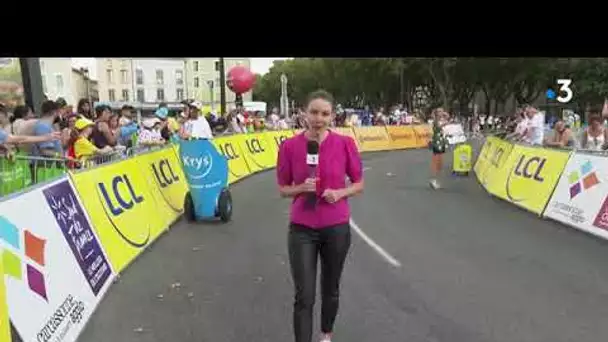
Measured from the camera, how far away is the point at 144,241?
920cm

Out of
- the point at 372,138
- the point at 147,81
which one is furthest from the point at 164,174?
the point at 147,81

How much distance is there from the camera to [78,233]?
665 cm

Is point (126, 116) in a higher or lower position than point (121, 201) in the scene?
higher

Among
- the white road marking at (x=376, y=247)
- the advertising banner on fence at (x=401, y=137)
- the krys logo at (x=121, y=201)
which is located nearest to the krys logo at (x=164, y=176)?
the krys logo at (x=121, y=201)

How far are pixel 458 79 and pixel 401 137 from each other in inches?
905

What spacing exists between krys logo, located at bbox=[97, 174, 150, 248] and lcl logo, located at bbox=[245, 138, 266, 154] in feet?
38.4

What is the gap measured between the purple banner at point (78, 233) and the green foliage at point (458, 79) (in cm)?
3203

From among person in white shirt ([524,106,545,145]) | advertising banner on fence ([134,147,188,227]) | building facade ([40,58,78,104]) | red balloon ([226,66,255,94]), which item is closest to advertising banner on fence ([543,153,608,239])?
person in white shirt ([524,106,545,145])

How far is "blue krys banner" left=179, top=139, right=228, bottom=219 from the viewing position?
37.3 ft

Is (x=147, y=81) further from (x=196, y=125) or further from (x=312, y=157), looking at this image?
(x=312, y=157)

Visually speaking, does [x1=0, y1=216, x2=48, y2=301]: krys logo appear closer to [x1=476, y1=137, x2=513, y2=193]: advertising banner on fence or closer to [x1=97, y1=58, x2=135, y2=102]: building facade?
[x1=476, y1=137, x2=513, y2=193]: advertising banner on fence

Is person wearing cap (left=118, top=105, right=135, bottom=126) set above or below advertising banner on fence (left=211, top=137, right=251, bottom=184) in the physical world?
above
